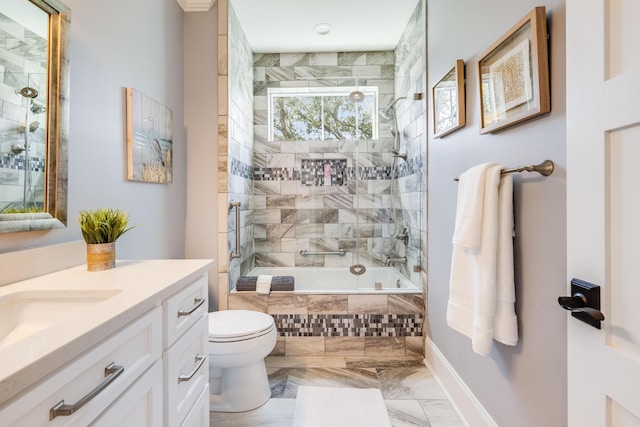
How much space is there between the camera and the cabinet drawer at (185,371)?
98 cm

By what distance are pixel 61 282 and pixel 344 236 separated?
257 centimetres

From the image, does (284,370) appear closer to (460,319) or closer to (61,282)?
(460,319)

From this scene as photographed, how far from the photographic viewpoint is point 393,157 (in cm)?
327

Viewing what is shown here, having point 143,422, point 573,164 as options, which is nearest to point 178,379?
point 143,422

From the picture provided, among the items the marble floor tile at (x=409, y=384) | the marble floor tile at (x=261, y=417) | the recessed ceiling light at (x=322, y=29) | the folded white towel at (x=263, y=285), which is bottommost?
the marble floor tile at (x=261, y=417)

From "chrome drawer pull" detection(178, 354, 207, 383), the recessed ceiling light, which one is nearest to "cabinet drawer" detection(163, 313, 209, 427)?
"chrome drawer pull" detection(178, 354, 207, 383)

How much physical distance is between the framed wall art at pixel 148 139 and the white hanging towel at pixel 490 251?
1.70 m

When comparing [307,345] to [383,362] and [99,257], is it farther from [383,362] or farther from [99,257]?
[99,257]

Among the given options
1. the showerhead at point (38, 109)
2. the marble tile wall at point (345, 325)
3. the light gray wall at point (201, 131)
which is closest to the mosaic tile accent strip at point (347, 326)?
the marble tile wall at point (345, 325)

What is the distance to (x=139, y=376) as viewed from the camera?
82 cm

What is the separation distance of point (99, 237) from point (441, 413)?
1.95 metres

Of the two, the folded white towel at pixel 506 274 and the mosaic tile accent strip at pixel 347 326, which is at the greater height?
the folded white towel at pixel 506 274

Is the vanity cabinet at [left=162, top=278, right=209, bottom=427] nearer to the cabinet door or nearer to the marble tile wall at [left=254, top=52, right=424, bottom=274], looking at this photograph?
the cabinet door

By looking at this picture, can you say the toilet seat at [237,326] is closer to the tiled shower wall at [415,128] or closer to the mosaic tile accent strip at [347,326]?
the mosaic tile accent strip at [347,326]
